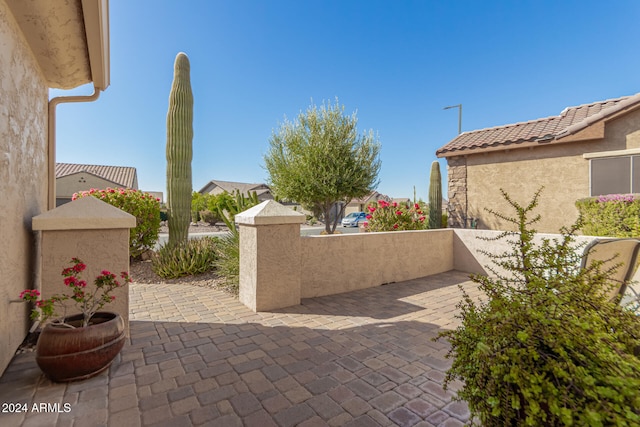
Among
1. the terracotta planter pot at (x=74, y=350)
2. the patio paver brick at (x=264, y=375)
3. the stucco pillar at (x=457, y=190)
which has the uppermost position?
the stucco pillar at (x=457, y=190)

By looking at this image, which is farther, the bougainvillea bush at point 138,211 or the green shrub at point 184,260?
the bougainvillea bush at point 138,211

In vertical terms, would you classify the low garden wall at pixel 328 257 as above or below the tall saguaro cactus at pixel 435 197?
below

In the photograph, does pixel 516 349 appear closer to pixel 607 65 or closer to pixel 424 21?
pixel 424 21

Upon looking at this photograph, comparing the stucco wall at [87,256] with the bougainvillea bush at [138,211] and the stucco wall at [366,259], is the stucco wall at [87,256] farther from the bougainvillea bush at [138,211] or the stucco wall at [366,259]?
the bougainvillea bush at [138,211]

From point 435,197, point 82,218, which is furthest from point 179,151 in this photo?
point 435,197

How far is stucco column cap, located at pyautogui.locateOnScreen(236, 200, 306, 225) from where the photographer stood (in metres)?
4.66

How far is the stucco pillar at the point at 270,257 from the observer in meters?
4.70

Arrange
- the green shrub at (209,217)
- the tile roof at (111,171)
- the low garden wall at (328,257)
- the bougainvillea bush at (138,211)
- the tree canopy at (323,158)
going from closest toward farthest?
1. the low garden wall at (328,257)
2. the bougainvillea bush at (138,211)
3. the tree canopy at (323,158)
4. the tile roof at (111,171)
5. the green shrub at (209,217)

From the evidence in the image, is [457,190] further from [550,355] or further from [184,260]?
[550,355]

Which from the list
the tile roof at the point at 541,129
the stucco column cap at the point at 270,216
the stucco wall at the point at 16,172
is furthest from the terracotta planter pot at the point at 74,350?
the tile roof at the point at 541,129

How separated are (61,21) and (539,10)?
12795 mm

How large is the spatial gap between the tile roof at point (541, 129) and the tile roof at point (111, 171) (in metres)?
33.2

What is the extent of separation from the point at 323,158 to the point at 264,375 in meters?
10.1

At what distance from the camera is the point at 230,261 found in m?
6.27
